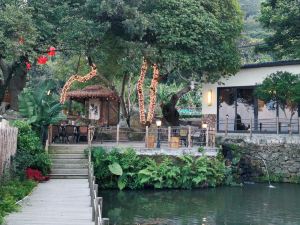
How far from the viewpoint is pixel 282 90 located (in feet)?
76.0

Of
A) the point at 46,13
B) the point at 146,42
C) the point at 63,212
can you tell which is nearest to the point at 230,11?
the point at 146,42

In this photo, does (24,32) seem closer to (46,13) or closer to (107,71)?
(46,13)

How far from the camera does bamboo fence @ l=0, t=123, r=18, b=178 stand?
13314 mm

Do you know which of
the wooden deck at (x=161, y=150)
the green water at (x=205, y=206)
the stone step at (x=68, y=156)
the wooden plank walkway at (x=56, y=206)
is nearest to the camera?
the wooden plank walkway at (x=56, y=206)

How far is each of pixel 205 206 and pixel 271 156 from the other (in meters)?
8.82

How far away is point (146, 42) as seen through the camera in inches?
968

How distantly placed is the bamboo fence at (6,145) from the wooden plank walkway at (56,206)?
121 cm

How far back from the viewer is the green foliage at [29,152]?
55.4ft

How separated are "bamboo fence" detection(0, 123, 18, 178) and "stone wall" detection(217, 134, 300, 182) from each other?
504 inches

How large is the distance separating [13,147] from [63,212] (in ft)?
16.0

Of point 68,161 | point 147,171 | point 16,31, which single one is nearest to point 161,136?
point 147,171

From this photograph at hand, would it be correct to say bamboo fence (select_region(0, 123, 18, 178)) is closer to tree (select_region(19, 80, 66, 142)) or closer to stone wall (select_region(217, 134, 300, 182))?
tree (select_region(19, 80, 66, 142))

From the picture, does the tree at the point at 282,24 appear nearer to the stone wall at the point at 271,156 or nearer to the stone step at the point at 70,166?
the stone wall at the point at 271,156

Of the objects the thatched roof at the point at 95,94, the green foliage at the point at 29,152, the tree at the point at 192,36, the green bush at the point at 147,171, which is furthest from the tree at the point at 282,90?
the green foliage at the point at 29,152
